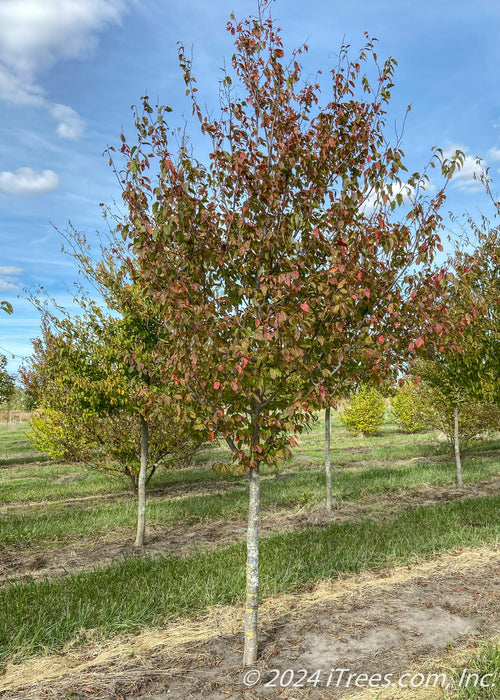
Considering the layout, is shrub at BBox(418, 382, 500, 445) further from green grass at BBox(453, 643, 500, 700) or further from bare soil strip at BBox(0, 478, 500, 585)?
green grass at BBox(453, 643, 500, 700)

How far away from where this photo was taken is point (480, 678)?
12.8 ft

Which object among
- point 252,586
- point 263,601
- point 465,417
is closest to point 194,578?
point 263,601

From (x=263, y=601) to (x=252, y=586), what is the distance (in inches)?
52.7

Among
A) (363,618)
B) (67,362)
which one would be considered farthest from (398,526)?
(67,362)

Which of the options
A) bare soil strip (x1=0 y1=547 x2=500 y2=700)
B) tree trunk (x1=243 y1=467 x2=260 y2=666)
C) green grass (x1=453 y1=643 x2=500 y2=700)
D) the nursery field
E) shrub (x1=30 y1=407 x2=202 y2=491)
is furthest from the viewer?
shrub (x1=30 y1=407 x2=202 y2=491)

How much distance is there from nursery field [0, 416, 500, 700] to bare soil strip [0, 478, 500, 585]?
53mm

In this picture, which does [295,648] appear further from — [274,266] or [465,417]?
[465,417]

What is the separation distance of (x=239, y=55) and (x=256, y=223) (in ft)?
5.76

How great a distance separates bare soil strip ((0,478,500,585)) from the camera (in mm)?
7656

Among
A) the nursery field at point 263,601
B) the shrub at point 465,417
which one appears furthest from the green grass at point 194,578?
the shrub at point 465,417

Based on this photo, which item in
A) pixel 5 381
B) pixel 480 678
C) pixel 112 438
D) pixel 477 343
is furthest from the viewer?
pixel 5 381

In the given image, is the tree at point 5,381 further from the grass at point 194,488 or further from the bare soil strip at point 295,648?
the bare soil strip at point 295,648

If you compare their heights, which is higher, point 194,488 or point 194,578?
point 194,578

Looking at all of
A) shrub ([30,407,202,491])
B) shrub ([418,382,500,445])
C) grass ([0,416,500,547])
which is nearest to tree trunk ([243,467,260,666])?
grass ([0,416,500,547])
